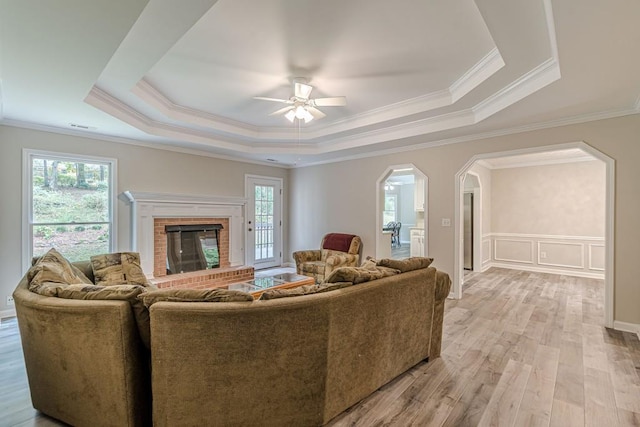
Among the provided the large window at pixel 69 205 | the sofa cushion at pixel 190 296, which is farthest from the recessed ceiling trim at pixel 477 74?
the large window at pixel 69 205

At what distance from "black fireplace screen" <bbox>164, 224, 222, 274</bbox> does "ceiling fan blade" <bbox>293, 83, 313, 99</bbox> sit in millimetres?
3301

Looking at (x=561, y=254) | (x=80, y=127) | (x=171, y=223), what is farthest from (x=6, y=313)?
(x=561, y=254)

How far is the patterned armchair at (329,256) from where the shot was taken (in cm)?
513

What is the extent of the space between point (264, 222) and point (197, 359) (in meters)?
5.31

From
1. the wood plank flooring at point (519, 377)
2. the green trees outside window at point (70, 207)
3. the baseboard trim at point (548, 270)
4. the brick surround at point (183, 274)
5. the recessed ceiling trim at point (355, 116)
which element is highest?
the recessed ceiling trim at point (355, 116)

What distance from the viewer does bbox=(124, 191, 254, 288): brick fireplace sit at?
4.56m

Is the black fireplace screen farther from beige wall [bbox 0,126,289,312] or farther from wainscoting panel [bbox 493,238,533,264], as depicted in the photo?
wainscoting panel [bbox 493,238,533,264]

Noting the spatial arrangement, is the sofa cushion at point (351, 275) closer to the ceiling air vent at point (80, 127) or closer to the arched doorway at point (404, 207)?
the arched doorway at point (404, 207)

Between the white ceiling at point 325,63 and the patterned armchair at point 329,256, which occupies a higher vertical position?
the white ceiling at point 325,63

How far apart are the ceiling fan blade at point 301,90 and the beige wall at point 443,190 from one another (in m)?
2.60

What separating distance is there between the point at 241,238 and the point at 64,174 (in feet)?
9.74

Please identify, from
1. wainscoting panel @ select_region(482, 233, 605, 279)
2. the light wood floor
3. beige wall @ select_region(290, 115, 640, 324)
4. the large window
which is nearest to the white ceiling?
beige wall @ select_region(290, 115, 640, 324)

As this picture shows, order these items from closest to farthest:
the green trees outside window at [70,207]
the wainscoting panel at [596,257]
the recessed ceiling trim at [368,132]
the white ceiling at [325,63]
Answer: the white ceiling at [325,63], the recessed ceiling trim at [368,132], the green trees outside window at [70,207], the wainscoting panel at [596,257]

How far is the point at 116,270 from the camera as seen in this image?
3.49 m
